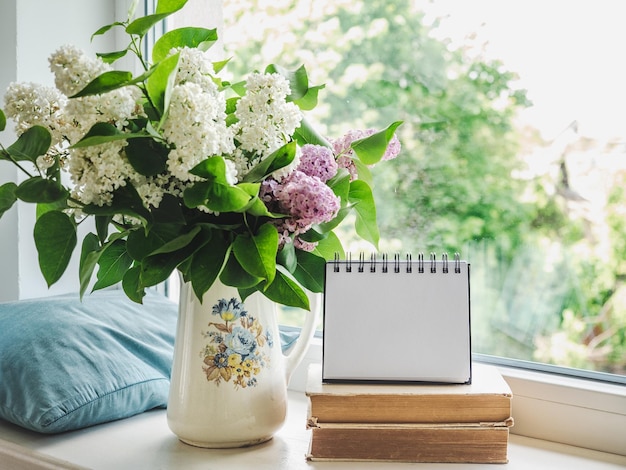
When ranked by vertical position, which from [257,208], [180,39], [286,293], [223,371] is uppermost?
[180,39]

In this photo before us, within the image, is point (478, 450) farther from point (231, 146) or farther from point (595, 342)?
point (231, 146)

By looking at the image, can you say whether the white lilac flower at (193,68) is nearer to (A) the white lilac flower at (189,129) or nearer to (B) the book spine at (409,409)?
(A) the white lilac flower at (189,129)

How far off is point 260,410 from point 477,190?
52cm

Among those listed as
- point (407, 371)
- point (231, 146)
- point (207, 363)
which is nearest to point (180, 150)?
point (231, 146)

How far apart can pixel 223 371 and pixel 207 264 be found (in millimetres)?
163

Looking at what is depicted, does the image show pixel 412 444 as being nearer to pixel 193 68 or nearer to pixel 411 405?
pixel 411 405

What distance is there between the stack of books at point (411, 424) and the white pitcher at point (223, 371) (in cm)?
8

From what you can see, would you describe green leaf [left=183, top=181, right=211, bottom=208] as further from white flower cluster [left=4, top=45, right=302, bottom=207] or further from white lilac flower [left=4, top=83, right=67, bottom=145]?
white lilac flower [left=4, top=83, right=67, bottom=145]

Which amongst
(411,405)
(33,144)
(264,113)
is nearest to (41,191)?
(33,144)

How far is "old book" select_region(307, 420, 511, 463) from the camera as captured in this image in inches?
34.8

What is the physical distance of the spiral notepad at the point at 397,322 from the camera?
3.05 ft

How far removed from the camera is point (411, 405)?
889 mm


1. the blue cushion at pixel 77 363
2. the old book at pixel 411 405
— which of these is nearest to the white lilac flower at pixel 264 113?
the old book at pixel 411 405

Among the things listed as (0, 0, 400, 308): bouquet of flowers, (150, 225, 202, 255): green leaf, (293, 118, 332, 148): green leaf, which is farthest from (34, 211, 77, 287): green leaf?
(293, 118, 332, 148): green leaf
